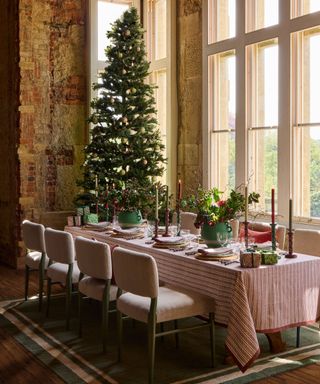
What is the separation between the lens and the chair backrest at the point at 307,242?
16.7 ft

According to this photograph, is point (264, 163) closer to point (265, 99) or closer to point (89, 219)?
point (265, 99)

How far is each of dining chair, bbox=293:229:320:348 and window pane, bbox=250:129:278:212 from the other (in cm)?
199

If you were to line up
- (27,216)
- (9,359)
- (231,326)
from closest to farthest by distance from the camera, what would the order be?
(231,326) → (9,359) → (27,216)

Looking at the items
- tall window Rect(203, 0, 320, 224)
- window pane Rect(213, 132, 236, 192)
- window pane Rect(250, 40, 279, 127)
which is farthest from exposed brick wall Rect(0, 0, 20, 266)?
window pane Rect(250, 40, 279, 127)

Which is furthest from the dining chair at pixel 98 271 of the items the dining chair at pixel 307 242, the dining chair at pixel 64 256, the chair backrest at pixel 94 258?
the dining chair at pixel 307 242

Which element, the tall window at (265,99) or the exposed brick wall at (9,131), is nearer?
the tall window at (265,99)

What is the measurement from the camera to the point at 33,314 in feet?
19.3

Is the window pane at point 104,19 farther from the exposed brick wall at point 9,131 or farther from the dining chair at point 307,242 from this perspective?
the dining chair at point 307,242

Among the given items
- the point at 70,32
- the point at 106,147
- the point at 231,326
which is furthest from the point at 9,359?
the point at 70,32

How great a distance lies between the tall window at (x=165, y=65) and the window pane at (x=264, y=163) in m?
1.71

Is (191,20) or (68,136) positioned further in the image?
(68,136)

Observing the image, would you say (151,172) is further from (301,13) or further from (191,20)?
(301,13)

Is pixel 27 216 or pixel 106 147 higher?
pixel 106 147

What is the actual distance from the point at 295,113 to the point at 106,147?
280 centimetres
